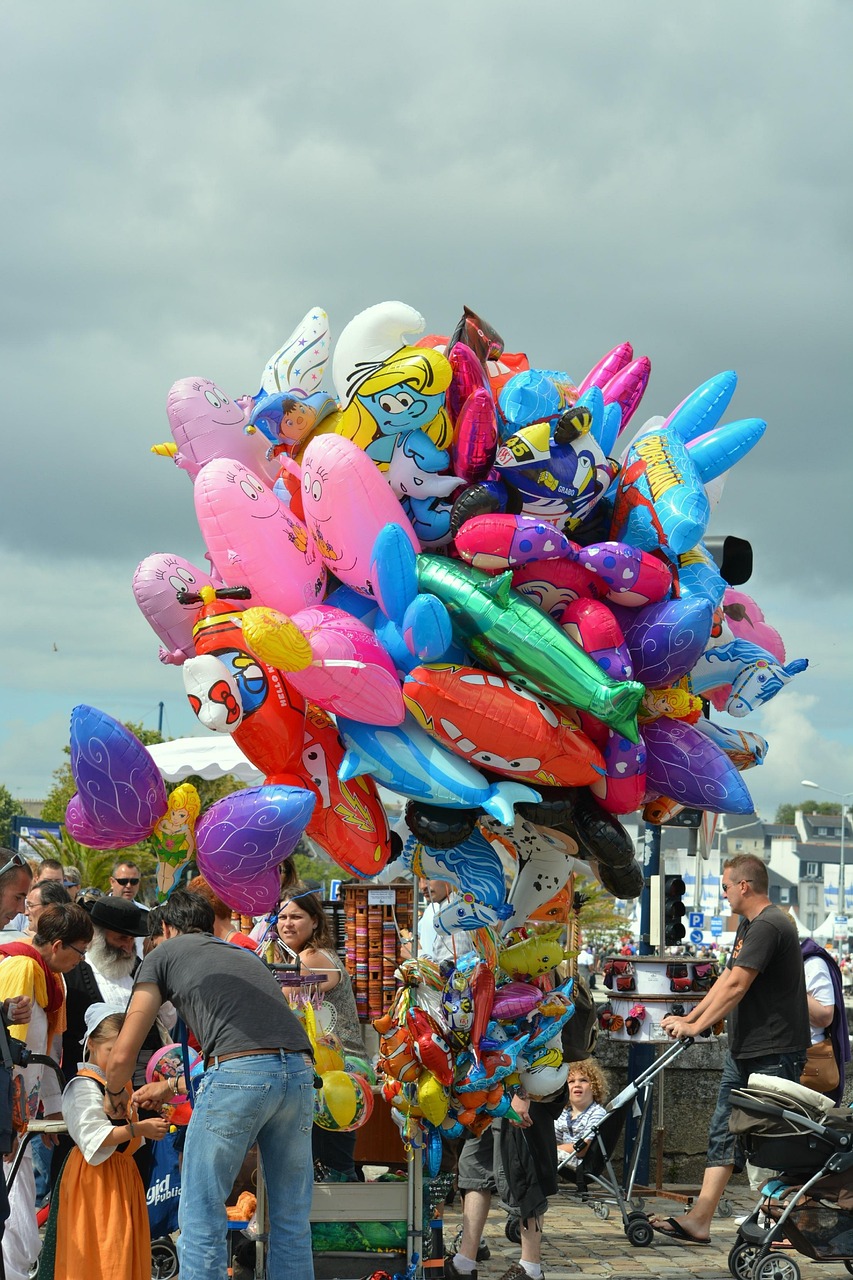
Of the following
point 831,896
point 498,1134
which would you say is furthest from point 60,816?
point 831,896

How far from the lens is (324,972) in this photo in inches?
244

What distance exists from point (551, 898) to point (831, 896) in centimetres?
8692

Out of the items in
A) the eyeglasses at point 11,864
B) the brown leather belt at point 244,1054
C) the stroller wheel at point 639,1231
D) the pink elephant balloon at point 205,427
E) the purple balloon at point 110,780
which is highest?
the pink elephant balloon at point 205,427

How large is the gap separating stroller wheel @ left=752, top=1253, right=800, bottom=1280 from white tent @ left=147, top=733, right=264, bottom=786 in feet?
15.5

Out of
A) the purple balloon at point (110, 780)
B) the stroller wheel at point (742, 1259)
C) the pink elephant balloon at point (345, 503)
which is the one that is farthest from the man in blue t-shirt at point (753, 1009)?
the purple balloon at point (110, 780)

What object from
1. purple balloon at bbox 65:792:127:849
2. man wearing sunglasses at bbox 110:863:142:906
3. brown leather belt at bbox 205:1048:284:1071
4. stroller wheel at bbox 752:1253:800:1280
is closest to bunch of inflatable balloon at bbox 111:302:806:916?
purple balloon at bbox 65:792:127:849

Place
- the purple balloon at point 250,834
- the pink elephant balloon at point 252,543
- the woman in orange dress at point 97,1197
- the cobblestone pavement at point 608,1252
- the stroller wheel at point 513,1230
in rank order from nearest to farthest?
the woman in orange dress at point 97,1197 → the purple balloon at point 250,834 → the pink elephant balloon at point 252,543 → the cobblestone pavement at point 608,1252 → the stroller wheel at point 513,1230

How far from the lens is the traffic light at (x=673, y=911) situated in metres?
8.83

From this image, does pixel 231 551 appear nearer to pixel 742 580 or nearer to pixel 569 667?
pixel 569 667

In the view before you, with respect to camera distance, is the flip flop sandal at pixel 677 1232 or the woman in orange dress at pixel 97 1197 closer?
the woman in orange dress at pixel 97 1197

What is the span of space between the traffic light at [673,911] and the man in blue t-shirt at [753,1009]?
2.09m

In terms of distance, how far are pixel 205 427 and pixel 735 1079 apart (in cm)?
397

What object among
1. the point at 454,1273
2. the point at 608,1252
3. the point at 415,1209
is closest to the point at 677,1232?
the point at 608,1252

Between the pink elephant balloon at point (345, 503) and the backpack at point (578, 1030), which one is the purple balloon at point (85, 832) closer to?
the pink elephant balloon at point (345, 503)
